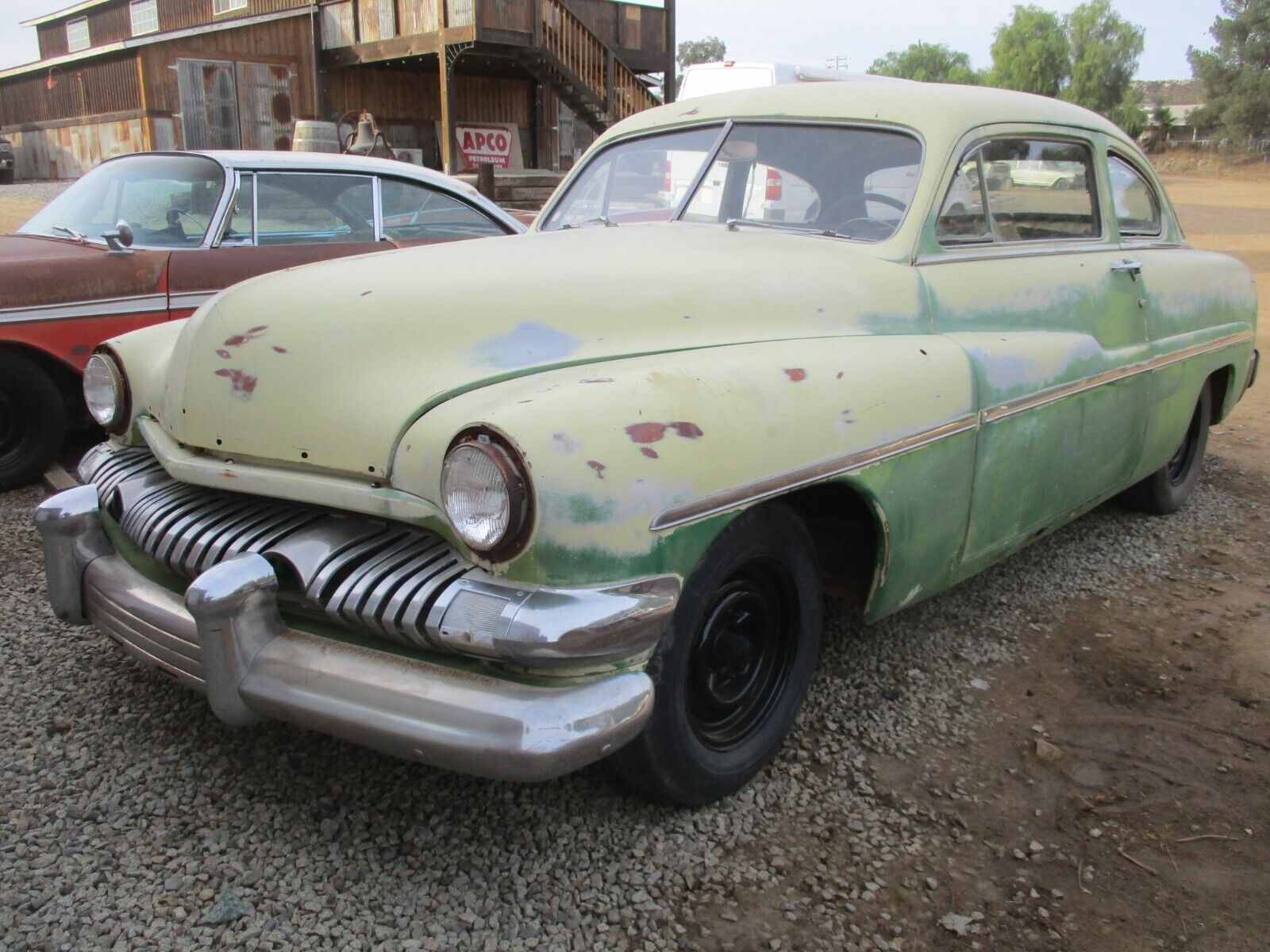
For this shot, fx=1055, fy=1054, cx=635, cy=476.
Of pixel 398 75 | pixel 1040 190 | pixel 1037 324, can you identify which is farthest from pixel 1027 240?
pixel 398 75

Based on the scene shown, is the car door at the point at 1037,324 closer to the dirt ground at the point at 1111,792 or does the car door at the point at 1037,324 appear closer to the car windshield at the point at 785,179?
the car windshield at the point at 785,179

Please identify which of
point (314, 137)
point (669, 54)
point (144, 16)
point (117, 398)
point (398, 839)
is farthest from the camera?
point (144, 16)

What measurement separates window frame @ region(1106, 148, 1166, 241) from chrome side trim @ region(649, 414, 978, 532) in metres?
1.60

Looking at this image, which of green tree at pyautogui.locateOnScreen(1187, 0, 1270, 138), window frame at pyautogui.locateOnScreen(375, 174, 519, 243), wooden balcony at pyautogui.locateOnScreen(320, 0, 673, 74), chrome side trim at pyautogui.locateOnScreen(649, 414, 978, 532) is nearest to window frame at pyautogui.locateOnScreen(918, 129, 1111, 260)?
chrome side trim at pyautogui.locateOnScreen(649, 414, 978, 532)

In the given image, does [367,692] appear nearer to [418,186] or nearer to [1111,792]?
[1111,792]

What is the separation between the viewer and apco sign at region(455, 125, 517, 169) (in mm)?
17031

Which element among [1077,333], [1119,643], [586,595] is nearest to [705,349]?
[586,595]

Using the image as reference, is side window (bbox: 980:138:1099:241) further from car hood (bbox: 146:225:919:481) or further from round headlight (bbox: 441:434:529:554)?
round headlight (bbox: 441:434:529:554)

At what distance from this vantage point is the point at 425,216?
5680 mm

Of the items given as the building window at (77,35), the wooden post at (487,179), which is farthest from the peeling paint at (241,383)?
the building window at (77,35)

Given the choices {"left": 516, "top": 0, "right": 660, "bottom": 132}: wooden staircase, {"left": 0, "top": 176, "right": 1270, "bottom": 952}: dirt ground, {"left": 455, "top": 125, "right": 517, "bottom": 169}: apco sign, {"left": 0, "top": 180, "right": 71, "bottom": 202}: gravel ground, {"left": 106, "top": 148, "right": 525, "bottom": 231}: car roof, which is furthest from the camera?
{"left": 0, "top": 180, "right": 71, "bottom": 202}: gravel ground

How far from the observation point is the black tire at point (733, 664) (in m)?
2.16

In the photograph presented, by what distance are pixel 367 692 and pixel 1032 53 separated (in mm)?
65753

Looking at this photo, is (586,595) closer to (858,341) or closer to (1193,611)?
(858,341)
